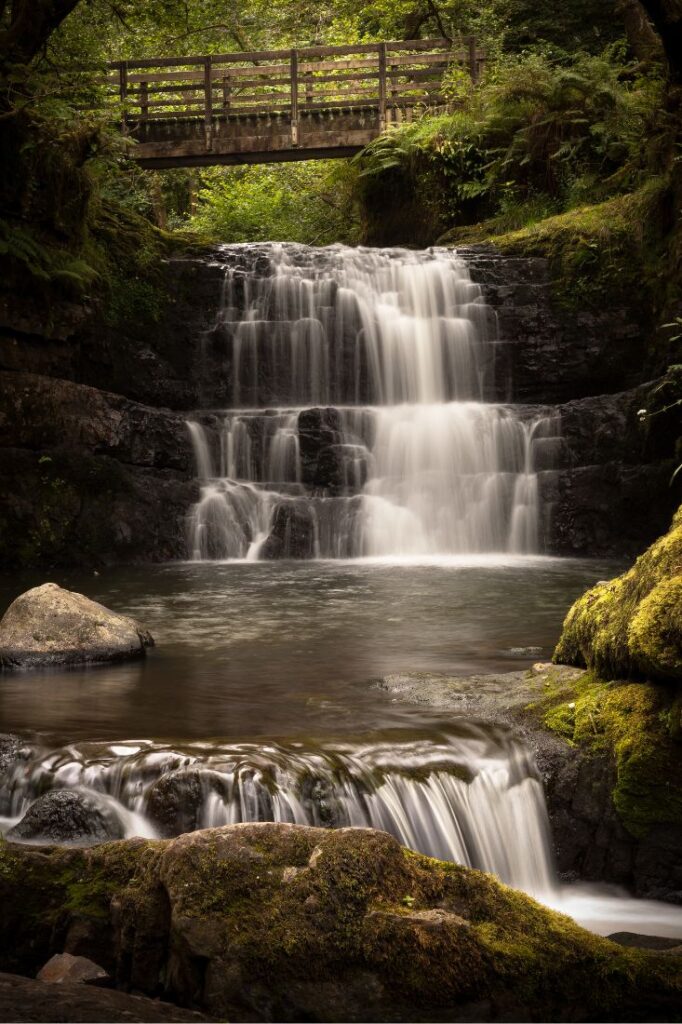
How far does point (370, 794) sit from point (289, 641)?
3.51 meters

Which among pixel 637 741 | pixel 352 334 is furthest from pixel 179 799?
pixel 352 334

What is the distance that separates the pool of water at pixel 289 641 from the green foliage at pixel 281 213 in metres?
13.9

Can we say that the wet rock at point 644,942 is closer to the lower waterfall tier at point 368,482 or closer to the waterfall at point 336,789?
the waterfall at point 336,789

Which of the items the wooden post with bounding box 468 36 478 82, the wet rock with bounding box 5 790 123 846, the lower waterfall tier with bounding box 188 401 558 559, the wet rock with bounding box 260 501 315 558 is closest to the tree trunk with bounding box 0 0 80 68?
the lower waterfall tier with bounding box 188 401 558 559

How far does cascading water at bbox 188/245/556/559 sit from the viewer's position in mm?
14547

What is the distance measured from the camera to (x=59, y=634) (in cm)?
773

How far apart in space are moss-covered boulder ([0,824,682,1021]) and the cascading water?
10.7 metres

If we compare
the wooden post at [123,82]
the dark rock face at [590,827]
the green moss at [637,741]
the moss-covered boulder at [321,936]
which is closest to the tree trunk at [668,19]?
the green moss at [637,741]

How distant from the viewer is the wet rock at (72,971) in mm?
3275

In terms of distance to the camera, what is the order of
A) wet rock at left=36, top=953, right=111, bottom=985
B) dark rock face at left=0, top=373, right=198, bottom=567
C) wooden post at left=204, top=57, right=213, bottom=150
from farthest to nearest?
wooden post at left=204, top=57, right=213, bottom=150, dark rock face at left=0, top=373, right=198, bottom=567, wet rock at left=36, top=953, right=111, bottom=985

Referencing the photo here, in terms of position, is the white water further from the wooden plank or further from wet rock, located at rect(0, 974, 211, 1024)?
the wooden plank

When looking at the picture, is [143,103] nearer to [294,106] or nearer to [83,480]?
[294,106]

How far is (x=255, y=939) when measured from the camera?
3.19 meters

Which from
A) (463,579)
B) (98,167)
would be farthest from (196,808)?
(98,167)
